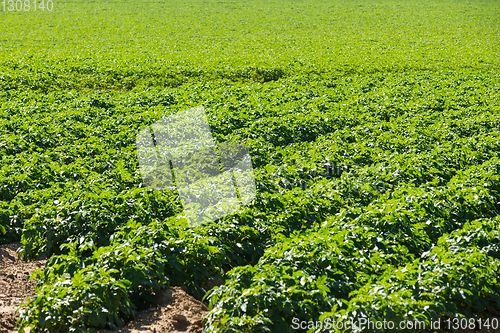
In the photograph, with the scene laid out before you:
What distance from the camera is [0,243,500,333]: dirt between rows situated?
4.74 m

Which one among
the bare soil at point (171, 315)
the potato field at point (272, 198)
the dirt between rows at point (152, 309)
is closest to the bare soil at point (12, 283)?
the dirt between rows at point (152, 309)

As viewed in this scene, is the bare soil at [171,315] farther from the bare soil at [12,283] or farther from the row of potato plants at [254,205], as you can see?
the bare soil at [12,283]

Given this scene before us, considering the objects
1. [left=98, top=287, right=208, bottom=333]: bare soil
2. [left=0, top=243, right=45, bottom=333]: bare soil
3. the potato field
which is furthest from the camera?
[left=0, top=243, right=45, bottom=333]: bare soil

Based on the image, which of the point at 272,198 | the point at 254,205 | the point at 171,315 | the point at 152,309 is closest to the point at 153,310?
the point at 152,309

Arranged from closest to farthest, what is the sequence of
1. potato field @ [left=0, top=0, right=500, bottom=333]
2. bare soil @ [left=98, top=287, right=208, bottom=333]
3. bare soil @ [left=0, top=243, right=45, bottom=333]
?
1. potato field @ [left=0, top=0, right=500, bottom=333]
2. bare soil @ [left=98, top=287, right=208, bottom=333]
3. bare soil @ [left=0, top=243, right=45, bottom=333]

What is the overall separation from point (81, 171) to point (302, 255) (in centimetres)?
514

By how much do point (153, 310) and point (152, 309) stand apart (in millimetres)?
24

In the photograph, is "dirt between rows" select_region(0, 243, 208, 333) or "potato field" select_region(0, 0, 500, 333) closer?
"potato field" select_region(0, 0, 500, 333)

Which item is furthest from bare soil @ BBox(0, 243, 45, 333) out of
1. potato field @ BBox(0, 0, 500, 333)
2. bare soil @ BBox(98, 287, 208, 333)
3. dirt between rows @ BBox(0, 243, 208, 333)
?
bare soil @ BBox(98, 287, 208, 333)

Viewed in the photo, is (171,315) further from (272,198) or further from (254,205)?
(272,198)

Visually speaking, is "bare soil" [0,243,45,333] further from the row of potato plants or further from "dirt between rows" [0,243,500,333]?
the row of potato plants

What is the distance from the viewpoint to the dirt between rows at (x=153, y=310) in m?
4.74

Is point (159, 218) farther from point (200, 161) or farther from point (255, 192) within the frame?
point (200, 161)

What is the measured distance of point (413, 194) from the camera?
23.0 ft
